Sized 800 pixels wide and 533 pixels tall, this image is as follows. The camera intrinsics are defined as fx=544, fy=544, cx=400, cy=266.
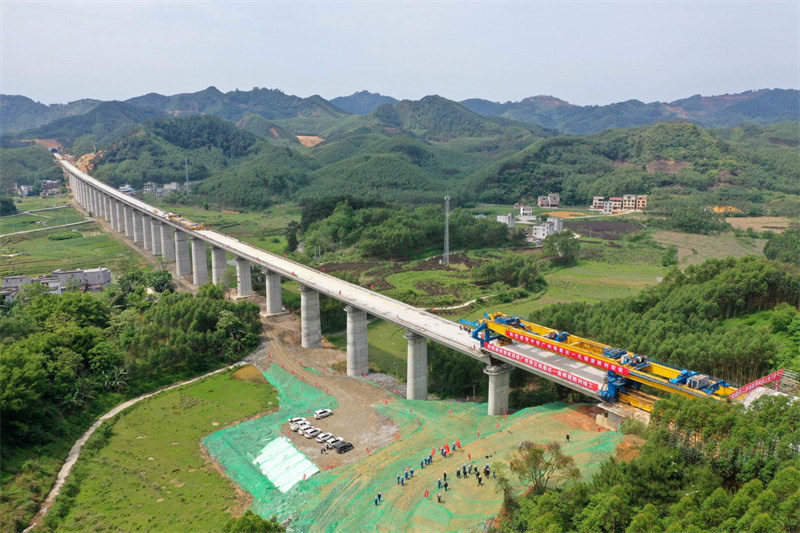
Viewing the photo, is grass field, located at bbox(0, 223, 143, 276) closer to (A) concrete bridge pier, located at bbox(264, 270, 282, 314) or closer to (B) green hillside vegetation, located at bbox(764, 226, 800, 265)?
(A) concrete bridge pier, located at bbox(264, 270, 282, 314)

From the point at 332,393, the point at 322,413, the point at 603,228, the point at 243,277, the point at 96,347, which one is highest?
the point at 603,228

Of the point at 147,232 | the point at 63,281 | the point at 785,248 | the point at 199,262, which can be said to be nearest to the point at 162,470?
the point at 63,281

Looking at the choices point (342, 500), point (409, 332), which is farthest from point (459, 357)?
point (342, 500)

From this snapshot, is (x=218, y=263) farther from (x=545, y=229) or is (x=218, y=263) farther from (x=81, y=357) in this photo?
(x=545, y=229)

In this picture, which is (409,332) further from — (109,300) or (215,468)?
(109,300)

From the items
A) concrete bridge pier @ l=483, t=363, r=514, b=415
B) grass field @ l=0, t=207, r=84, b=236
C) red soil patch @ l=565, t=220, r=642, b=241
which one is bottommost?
concrete bridge pier @ l=483, t=363, r=514, b=415

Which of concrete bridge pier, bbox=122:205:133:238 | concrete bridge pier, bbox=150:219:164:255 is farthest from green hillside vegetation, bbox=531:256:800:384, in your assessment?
concrete bridge pier, bbox=122:205:133:238

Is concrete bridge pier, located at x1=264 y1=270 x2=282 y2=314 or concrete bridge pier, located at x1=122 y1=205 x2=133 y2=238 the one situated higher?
concrete bridge pier, located at x1=122 y1=205 x2=133 y2=238
